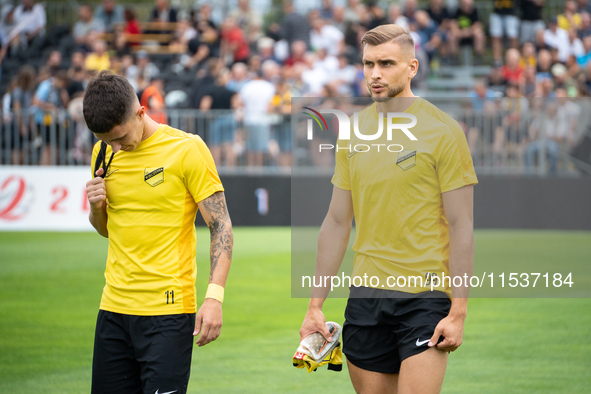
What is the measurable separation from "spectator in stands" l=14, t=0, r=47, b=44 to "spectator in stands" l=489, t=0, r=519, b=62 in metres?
13.1

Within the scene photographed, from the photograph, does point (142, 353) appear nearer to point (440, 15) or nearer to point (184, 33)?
point (440, 15)

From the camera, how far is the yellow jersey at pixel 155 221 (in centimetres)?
361

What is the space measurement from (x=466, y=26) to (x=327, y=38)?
162 inches

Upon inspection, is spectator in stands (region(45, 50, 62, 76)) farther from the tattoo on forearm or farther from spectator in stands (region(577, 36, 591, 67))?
the tattoo on forearm

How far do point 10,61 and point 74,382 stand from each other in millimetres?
17342

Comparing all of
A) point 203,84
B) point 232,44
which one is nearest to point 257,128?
point 203,84

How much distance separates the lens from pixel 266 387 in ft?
19.8

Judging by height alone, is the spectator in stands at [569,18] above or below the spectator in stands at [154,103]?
above

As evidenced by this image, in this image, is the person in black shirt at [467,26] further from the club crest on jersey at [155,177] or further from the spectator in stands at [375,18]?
the club crest on jersey at [155,177]

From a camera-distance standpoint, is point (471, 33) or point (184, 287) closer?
point (184, 287)

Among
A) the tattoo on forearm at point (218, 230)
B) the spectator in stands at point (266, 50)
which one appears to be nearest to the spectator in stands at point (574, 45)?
the spectator in stands at point (266, 50)

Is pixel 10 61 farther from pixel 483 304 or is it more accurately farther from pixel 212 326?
pixel 212 326

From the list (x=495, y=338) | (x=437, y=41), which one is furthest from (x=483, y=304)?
(x=437, y=41)

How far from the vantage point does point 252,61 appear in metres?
18.3
